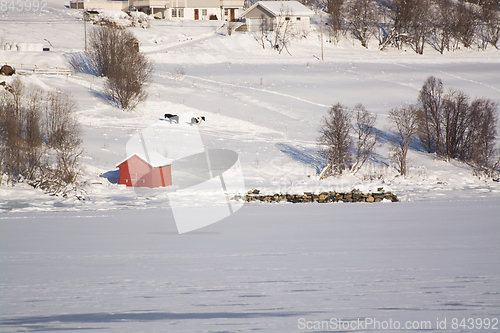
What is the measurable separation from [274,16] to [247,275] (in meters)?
49.7

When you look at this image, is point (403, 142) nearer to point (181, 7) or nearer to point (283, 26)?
point (283, 26)

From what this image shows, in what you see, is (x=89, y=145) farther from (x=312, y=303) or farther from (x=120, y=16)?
(x=120, y=16)

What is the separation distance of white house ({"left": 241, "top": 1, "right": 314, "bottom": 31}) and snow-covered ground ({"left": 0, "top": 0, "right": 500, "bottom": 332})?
2291cm

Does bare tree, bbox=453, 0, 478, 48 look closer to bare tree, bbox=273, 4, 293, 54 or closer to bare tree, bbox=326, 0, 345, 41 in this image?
bare tree, bbox=326, 0, 345, 41

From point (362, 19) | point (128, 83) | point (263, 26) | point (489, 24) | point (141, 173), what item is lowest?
point (141, 173)

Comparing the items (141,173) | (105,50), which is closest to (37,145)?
(141,173)

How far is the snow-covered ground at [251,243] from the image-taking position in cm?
591

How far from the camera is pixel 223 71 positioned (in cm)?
4019

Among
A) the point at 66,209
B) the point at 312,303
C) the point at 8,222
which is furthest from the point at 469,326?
the point at 66,209

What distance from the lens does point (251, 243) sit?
9891mm

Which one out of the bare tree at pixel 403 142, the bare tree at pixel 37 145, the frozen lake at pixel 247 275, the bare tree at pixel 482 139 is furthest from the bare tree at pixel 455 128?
the bare tree at pixel 37 145

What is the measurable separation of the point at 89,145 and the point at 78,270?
55.6 ft

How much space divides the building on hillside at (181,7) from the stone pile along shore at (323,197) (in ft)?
164

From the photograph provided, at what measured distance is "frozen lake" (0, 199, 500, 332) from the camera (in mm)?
5680
